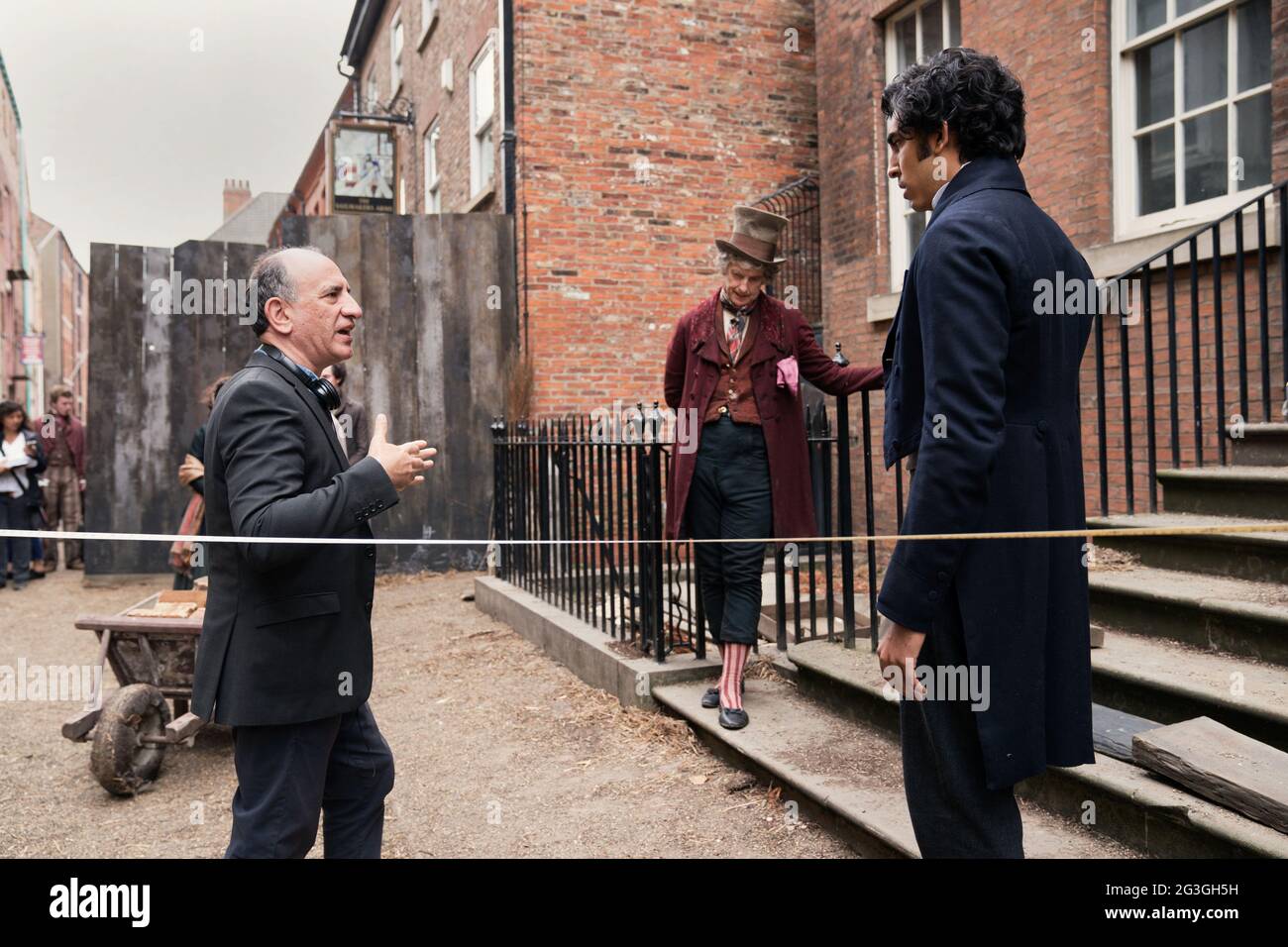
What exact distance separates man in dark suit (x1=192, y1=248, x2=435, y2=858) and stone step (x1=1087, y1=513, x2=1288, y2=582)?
3.34 m

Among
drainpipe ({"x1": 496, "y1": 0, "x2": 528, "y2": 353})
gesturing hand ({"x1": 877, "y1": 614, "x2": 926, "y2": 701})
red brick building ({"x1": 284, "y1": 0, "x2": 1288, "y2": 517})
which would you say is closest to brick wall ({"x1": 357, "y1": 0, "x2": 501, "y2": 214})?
red brick building ({"x1": 284, "y1": 0, "x2": 1288, "y2": 517})

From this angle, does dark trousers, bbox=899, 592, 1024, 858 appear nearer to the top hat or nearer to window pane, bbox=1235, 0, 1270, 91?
the top hat

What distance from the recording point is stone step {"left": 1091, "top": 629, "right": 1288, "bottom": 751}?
3.15 m

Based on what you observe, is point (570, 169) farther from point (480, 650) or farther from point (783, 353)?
point (783, 353)

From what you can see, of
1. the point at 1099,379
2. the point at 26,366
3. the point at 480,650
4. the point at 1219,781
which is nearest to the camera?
the point at 1219,781

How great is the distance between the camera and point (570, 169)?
10.2 meters

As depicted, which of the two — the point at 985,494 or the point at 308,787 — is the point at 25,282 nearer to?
the point at 308,787

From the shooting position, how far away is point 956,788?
6.86 ft

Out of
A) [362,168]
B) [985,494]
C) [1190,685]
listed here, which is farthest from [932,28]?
[362,168]

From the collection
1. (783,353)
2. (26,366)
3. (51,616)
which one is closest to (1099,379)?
(783,353)

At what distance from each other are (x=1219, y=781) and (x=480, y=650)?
5.14 metres

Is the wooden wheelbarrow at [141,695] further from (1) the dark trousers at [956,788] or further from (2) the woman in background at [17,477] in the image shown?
(2) the woman in background at [17,477]

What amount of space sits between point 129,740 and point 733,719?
110 inches

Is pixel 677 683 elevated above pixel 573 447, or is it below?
below
